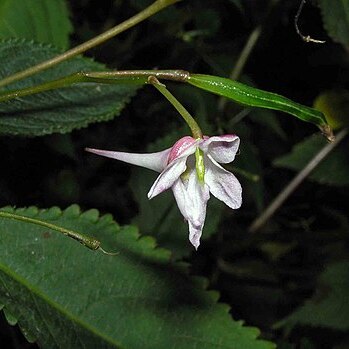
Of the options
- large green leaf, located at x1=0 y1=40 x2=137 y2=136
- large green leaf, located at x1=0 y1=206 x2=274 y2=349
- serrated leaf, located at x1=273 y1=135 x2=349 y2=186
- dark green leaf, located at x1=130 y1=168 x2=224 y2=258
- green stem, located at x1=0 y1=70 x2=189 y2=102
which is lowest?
serrated leaf, located at x1=273 y1=135 x2=349 y2=186

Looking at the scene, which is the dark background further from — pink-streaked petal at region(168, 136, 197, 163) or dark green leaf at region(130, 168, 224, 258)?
pink-streaked petal at region(168, 136, 197, 163)

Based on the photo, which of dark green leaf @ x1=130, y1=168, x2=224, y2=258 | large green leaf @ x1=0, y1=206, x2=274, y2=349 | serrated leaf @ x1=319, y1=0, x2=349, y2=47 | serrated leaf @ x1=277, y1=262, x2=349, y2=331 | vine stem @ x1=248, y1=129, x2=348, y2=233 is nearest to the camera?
large green leaf @ x1=0, y1=206, x2=274, y2=349

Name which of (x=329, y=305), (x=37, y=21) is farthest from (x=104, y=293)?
(x=329, y=305)

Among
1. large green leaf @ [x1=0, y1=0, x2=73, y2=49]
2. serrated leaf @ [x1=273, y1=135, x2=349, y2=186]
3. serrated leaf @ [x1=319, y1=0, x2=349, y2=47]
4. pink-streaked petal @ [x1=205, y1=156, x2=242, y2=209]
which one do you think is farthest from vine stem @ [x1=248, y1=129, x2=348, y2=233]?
pink-streaked petal @ [x1=205, y1=156, x2=242, y2=209]

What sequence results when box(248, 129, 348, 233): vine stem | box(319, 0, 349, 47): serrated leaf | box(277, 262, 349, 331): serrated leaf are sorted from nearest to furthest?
box(319, 0, 349, 47): serrated leaf
box(277, 262, 349, 331): serrated leaf
box(248, 129, 348, 233): vine stem

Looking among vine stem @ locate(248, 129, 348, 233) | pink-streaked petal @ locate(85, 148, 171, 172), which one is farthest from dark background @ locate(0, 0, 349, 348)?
pink-streaked petal @ locate(85, 148, 171, 172)

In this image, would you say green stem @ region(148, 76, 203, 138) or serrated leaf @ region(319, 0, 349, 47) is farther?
serrated leaf @ region(319, 0, 349, 47)

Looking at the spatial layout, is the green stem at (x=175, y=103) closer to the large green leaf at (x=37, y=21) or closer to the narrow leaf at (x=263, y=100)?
the narrow leaf at (x=263, y=100)

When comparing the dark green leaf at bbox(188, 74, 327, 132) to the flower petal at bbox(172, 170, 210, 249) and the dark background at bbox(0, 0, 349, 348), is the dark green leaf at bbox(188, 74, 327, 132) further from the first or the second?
the dark background at bbox(0, 0, 349, 348)

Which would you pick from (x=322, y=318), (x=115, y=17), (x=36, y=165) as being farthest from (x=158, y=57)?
(x=322, y=318)

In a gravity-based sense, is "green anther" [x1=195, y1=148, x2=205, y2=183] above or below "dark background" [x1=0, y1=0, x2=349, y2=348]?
above
